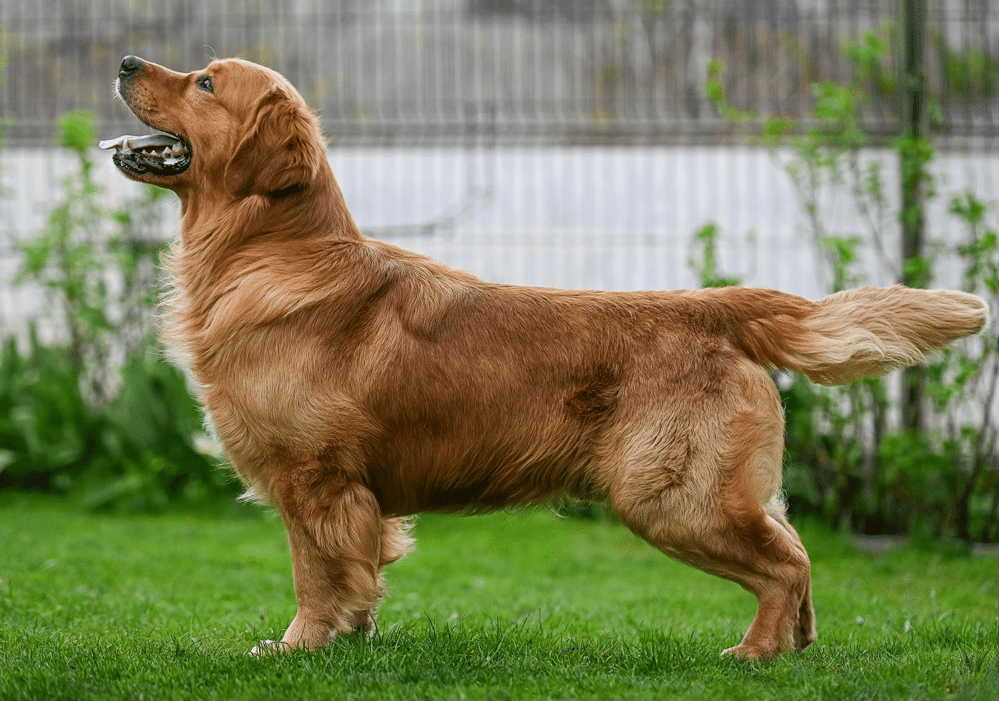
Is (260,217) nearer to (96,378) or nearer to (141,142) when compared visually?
(141,142)

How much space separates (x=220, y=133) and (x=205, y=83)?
9.3 inches

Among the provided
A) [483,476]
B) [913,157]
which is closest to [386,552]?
[483,476]

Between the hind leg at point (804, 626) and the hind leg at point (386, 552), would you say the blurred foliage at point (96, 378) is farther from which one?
the hind leg at point (804, 626)

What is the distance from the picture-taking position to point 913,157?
706cm

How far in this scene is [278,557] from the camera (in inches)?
255

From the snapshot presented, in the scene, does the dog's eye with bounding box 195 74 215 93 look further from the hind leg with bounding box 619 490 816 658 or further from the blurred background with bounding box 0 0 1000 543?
the blurred background with bounding box 0 0 1000 543

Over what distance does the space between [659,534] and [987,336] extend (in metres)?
3.84

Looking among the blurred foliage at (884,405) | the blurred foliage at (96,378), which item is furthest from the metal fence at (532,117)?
the blurred foliage at (884,405)

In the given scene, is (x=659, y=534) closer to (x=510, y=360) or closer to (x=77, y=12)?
(x=510, y=360)

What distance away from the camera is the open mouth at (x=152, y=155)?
3.98 m

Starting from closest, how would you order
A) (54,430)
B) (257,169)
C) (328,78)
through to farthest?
(257,169)
(54,430)
(328,78)

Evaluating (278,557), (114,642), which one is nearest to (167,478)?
(278,557)

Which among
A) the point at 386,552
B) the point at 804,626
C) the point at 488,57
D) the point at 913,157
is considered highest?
the point at 488,57

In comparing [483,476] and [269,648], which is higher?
[483,476]
